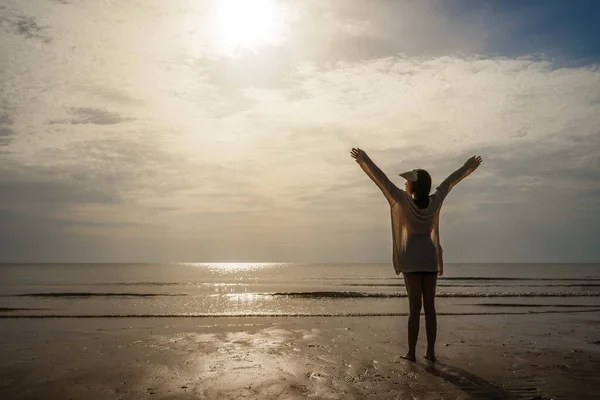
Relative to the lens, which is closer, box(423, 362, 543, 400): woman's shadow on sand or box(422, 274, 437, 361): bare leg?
box(423, 362, 543, 400): woman's shadow on sand

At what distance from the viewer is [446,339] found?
9055 millimetres

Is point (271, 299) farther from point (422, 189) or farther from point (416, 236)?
point (422, 189)

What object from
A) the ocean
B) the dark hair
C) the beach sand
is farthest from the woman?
the ocean

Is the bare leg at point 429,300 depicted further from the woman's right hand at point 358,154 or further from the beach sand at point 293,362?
the woman's right hand at point 358,154

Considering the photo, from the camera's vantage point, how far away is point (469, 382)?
5.46 metres

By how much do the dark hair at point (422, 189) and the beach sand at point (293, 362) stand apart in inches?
86.8

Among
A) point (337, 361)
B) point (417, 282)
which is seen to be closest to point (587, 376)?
point (417, 282)

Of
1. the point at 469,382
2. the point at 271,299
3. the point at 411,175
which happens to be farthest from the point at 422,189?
the point at 271,299

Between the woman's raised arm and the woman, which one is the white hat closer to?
the woman

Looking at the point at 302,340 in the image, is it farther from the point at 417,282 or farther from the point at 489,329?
the point at 489,329

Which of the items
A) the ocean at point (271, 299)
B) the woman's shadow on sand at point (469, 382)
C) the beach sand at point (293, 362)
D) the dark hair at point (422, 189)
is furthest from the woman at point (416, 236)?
the ocean at point (271, 299)

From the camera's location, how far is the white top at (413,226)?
6.35 metres

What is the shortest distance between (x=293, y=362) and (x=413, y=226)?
2.57 metres

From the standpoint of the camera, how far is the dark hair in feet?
21.3
